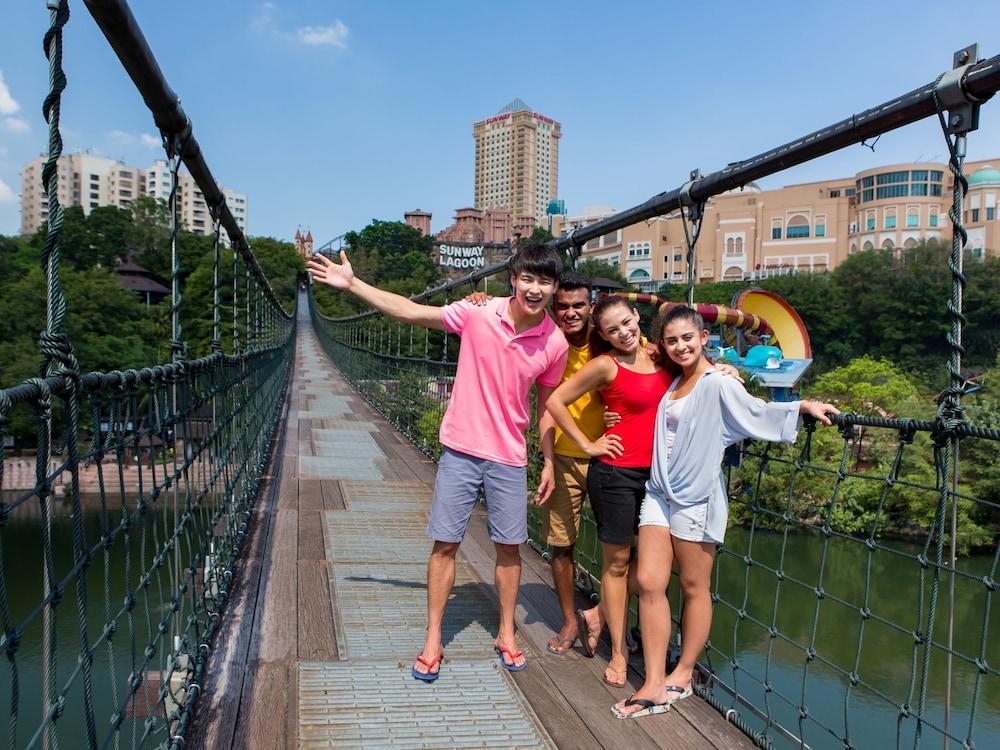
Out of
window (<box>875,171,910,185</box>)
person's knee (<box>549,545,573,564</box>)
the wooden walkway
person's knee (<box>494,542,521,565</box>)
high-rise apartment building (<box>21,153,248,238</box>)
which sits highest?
high-rise apartment building (<box>21,153,248,238</box>)

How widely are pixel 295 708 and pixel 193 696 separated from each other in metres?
0.26

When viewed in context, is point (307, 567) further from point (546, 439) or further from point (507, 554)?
point (546, 439)

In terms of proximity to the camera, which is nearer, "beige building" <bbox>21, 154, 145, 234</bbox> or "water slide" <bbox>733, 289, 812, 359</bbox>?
"water slide" <bbox>733, 289, 812, 359</bbox>

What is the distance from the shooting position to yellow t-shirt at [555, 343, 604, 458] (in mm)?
2645

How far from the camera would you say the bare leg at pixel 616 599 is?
2490 millimetres

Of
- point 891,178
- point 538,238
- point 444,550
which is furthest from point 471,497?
point 891,178

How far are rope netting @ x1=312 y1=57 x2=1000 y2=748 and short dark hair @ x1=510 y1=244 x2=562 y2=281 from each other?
51 centimetres

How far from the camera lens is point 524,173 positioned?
136375 millimetres

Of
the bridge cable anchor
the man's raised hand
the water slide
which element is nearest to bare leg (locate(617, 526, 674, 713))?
the man's raised hand

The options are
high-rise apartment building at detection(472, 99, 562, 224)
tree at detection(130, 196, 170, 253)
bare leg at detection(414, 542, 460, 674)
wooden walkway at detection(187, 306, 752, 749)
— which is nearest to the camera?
wooden walkway at detection(187, 306, 752, 749)

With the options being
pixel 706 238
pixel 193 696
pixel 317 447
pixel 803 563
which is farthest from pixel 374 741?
pixel 706 238

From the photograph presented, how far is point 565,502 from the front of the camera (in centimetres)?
274

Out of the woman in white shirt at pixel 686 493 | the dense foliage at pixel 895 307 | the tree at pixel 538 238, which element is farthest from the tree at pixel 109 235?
the woman in white shirt at pixel 686 493

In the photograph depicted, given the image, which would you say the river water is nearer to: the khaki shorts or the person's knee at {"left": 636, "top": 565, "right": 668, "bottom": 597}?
the khaki shorts
